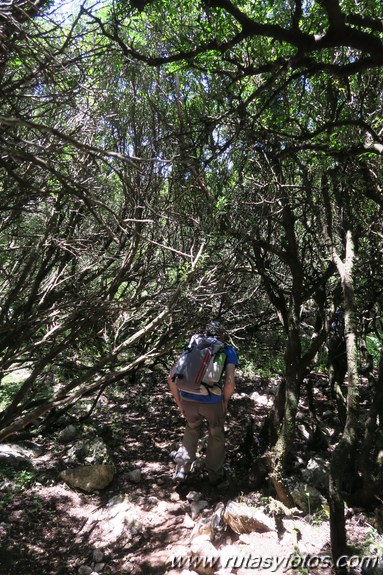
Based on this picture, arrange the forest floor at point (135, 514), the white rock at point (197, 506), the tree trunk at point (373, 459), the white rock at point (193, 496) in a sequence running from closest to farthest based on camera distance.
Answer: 1. the forest floor at point (135, 514)
2. the tree trunk at point (373, 459)
3. the white rock at point (197, 506)
4. the white rock at point (193, 496)

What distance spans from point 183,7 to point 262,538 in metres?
5.21

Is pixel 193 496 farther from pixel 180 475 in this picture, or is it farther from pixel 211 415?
pixel 211 415

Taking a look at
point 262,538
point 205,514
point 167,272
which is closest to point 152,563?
point 205,514

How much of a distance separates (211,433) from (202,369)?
32.0 inches

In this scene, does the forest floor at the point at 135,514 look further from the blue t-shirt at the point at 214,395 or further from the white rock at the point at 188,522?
the blue t-shirt at the point at 214,395

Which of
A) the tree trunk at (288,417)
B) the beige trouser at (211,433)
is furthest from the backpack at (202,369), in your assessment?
the tree trunk at (288,417)

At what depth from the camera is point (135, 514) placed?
4.10 metres

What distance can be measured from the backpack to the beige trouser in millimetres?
255

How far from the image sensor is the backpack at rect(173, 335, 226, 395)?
4.30m

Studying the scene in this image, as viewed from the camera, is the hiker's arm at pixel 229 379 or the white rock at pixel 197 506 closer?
the white rock at pixel 197 506

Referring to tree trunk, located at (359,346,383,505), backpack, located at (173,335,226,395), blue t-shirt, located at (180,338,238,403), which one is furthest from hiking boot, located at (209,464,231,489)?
tree trunk, located at (359,346,383,505)

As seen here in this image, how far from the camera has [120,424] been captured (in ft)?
21.0

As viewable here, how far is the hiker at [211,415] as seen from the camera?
14.4 feet

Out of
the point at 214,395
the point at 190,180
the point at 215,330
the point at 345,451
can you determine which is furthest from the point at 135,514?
the point at 190,180
